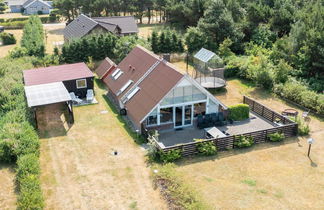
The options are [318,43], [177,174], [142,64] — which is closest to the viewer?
[177,174]

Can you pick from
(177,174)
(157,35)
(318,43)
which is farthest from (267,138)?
(157,35)

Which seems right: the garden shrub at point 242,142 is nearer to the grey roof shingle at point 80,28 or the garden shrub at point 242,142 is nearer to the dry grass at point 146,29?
the grey roof shingle at point 80,28

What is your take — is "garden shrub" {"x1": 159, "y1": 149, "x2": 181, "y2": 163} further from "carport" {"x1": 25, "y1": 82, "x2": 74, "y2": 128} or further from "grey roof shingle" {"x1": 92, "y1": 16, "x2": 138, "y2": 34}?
"grey roof shingle" {"x1": 92, "y1": 16, "x2": 138, "y2": 34}

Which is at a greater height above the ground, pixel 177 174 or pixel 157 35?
pixel 157 35

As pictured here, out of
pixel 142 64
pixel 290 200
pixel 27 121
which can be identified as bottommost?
pixel 290 200

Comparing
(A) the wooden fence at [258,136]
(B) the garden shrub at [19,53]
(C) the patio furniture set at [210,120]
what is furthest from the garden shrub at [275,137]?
(B) the garden shrub at [19,53]

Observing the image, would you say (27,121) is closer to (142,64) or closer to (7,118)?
(7,118)

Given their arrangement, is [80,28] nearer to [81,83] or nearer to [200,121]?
[81,83]

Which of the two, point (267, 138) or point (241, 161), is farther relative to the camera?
point (267, 138)
